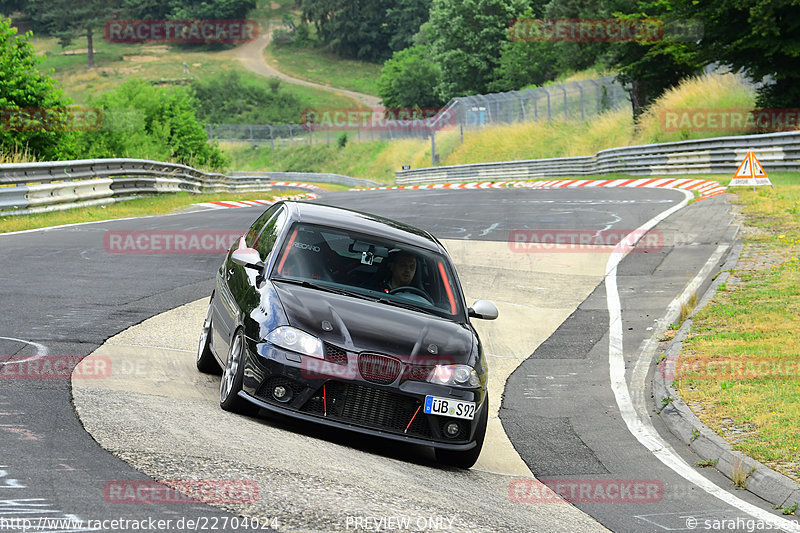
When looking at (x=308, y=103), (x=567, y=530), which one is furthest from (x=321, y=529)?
(x=308, y=103)

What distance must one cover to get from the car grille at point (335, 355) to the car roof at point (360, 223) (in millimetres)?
1761

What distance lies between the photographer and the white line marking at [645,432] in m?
6.34

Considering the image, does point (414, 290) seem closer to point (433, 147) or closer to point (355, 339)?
point (355, 339)

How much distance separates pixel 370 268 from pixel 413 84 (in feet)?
330

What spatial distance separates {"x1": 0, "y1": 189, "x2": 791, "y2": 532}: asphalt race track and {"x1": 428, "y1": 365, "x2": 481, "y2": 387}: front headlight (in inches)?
23.9

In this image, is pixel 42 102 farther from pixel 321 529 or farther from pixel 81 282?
pixel 321 529

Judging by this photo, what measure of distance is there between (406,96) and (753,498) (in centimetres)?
10224

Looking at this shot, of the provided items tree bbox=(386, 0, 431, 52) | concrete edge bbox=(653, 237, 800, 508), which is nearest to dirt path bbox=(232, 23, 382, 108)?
tree bbox=(386, 0, 431, 52)

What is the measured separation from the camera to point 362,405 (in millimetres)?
6520

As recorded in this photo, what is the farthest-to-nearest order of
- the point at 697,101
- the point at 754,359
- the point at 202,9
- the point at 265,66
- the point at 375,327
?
the point at 202,9, the point at 265,66, the point at 697,101, the point at 754,359, the point at 375,327

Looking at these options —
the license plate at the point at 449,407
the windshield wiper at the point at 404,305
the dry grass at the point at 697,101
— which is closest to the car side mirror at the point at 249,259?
the windshield wiper at the point at 404,305

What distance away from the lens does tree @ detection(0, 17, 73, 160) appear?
2389 centimetres

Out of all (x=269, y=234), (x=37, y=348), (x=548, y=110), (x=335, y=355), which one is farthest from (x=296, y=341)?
(x=548, y=110)

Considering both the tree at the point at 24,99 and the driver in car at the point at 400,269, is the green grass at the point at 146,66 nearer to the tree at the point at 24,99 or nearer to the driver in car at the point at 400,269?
the tree at the point at 24,99
